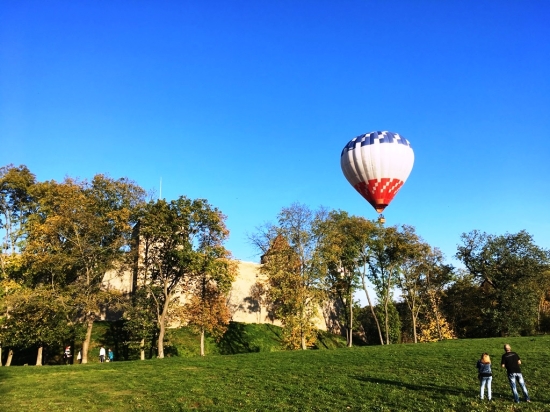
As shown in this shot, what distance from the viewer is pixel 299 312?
41.6 m

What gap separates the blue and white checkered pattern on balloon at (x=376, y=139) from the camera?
34.2 metres

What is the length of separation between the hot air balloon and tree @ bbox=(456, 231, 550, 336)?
33.4 metres

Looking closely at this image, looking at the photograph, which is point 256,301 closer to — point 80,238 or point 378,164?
point 80,238

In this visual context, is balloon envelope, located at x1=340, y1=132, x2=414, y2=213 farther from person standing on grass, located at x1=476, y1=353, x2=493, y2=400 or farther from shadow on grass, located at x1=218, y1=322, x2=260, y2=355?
shadow on grass, located at x1=218, y1=322, x2=260, y2=355

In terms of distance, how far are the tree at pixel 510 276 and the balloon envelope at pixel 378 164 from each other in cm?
3357

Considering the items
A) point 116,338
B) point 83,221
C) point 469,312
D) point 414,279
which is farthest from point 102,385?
point 469,312

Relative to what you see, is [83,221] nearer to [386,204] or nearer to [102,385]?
[102,385]

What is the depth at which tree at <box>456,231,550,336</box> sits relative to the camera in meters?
56.8

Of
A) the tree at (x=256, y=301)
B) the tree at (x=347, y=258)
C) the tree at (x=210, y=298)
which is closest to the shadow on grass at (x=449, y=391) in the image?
the tree at (x=210, y=298)

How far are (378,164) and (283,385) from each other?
19608mm

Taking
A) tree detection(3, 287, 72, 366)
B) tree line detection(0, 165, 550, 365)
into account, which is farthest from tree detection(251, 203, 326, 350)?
tree detection(3, 287, 72, 366)

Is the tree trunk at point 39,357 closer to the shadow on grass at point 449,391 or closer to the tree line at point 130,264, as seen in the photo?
the tree line at point 130,264

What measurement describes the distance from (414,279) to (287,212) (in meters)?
A: 23.0

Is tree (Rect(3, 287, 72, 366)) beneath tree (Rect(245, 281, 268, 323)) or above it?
beneath
